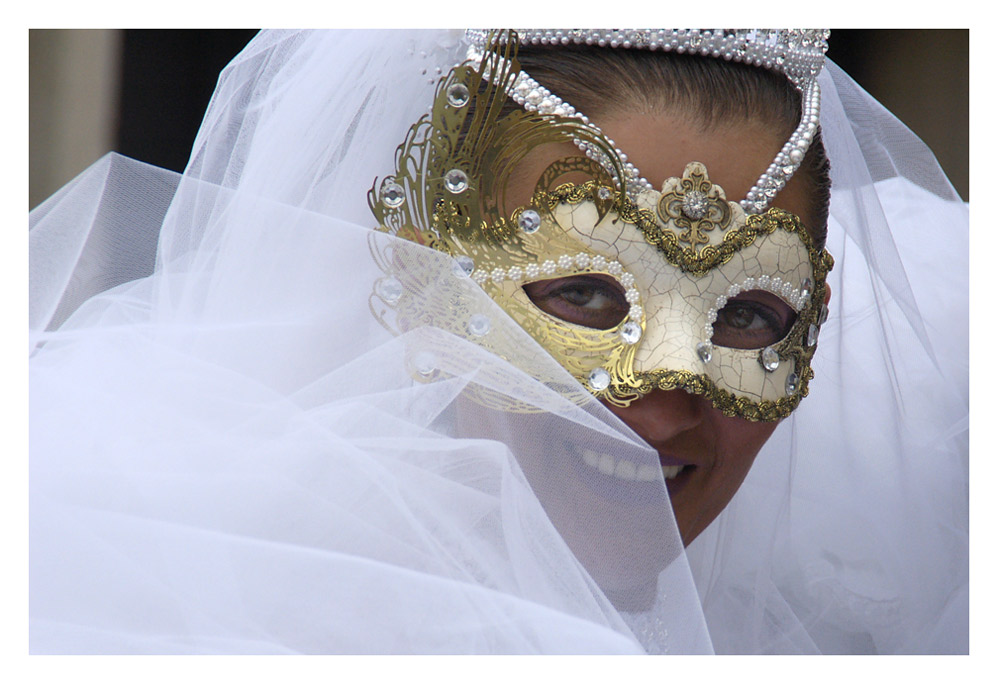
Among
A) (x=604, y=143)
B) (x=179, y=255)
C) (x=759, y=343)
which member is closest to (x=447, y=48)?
(x=604, y=143)

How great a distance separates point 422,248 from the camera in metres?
0.95

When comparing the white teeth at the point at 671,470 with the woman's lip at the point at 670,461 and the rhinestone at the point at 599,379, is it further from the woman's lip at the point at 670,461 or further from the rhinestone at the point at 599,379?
the rhinestone at the point at 599,379

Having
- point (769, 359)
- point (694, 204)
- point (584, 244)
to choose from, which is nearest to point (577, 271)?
point (584, 244)

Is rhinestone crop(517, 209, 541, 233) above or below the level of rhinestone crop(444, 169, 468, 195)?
below

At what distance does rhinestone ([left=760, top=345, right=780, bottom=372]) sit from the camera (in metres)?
1.00

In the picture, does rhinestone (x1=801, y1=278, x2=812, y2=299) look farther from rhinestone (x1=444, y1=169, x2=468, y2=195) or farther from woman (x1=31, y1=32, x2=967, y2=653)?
rhinestone (x1=444, y1=169, x2=468, y2=195)

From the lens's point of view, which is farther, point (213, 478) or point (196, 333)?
point (196, 333)

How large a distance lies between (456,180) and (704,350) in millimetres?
321

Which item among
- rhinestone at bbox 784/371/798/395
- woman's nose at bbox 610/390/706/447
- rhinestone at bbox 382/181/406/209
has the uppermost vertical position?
rhinestone at bbox 382/181/406/209

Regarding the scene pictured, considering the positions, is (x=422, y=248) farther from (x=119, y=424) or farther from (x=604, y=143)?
(x=119, y=424)

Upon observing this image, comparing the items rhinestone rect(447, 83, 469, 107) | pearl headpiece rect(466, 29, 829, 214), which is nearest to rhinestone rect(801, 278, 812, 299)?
pearl headpiece rect(466, 29, 829, 214)

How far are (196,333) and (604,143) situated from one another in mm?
466

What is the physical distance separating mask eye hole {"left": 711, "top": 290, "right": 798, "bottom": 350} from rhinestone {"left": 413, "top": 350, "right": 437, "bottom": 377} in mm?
309

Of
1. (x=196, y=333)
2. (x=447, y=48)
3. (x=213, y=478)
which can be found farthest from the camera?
(x=447, y=48)
